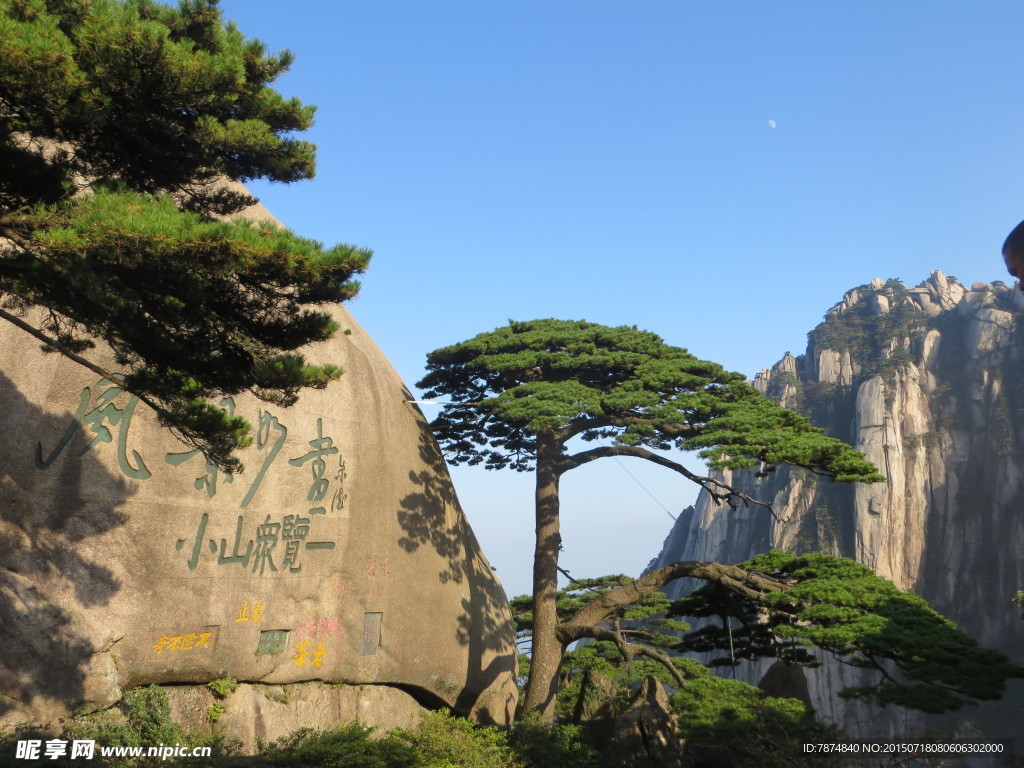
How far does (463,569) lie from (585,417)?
3044 mm

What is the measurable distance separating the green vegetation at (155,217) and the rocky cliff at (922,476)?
3950 cm

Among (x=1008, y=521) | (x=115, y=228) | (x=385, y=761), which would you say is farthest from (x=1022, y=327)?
(x=115, y=228)

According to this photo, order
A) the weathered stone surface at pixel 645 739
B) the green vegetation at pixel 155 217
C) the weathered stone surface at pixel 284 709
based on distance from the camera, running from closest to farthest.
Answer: the green vegetation at pixel 155 217, the weathered stone surface at pixel 645 739, the weathered stone surface at pixel 284 709

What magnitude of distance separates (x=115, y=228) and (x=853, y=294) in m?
64.5

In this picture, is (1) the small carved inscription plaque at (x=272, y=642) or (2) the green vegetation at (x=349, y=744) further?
(1) the small carved inscription plaque at (x=272, y=642)

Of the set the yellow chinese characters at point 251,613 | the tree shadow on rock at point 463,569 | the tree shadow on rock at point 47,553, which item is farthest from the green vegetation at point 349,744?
the tree shadow on rock at point 463,569

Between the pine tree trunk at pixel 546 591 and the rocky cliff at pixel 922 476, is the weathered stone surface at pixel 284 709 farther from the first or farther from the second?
the rocky cliff at pixel 922 476

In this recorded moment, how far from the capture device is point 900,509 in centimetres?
4334

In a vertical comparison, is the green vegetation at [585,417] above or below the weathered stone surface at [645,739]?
above

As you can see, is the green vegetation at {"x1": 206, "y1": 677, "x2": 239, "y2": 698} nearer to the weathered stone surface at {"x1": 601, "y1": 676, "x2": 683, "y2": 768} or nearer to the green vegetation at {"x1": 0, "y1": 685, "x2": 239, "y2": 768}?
the green vegetation at {"x1": 0, "y1": 685, "x2": 239, "y2": 768}

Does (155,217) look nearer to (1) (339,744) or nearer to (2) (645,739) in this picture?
(1) (339,744)

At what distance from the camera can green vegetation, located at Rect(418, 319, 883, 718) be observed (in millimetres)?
8617

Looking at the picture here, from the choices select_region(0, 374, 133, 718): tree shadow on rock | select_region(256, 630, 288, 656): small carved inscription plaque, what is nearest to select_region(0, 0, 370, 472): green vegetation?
select_region(0, 374, 133, 718): tree shadow on rock

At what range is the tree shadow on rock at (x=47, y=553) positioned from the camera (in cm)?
693
